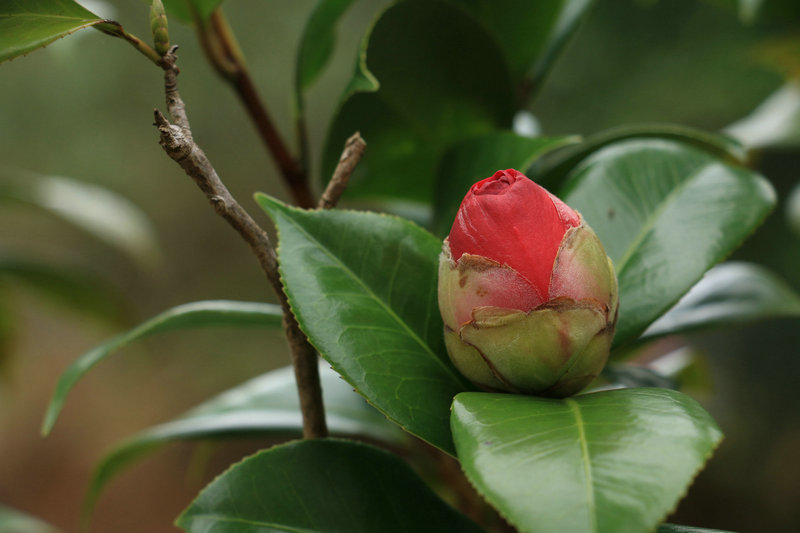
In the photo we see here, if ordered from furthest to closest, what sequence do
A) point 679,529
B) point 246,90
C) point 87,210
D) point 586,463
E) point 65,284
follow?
1. point 65,284
2. point 87,210
3. point 246,90
4. point 679,529
5. point 586,463

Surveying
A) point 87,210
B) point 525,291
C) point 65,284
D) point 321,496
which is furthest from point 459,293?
point 65,284

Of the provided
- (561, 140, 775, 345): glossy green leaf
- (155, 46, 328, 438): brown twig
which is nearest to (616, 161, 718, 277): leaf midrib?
(561, 140, 775, 345): glossy green leaf

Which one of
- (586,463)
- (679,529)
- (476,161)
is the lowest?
(679,529)

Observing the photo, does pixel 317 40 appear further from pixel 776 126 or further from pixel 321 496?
pixel 776 126

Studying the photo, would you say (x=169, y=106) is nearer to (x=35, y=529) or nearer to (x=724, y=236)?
(x=724, y=236)

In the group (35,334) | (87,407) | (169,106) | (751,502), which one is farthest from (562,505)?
(35,334)

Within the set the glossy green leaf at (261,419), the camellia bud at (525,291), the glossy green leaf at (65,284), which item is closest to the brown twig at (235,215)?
the camellia bud at (525,291)

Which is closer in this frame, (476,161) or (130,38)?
(130,38)

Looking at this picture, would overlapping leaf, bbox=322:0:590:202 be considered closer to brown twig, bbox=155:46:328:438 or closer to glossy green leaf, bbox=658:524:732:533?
brown twig, bbox=155:46:328:438
